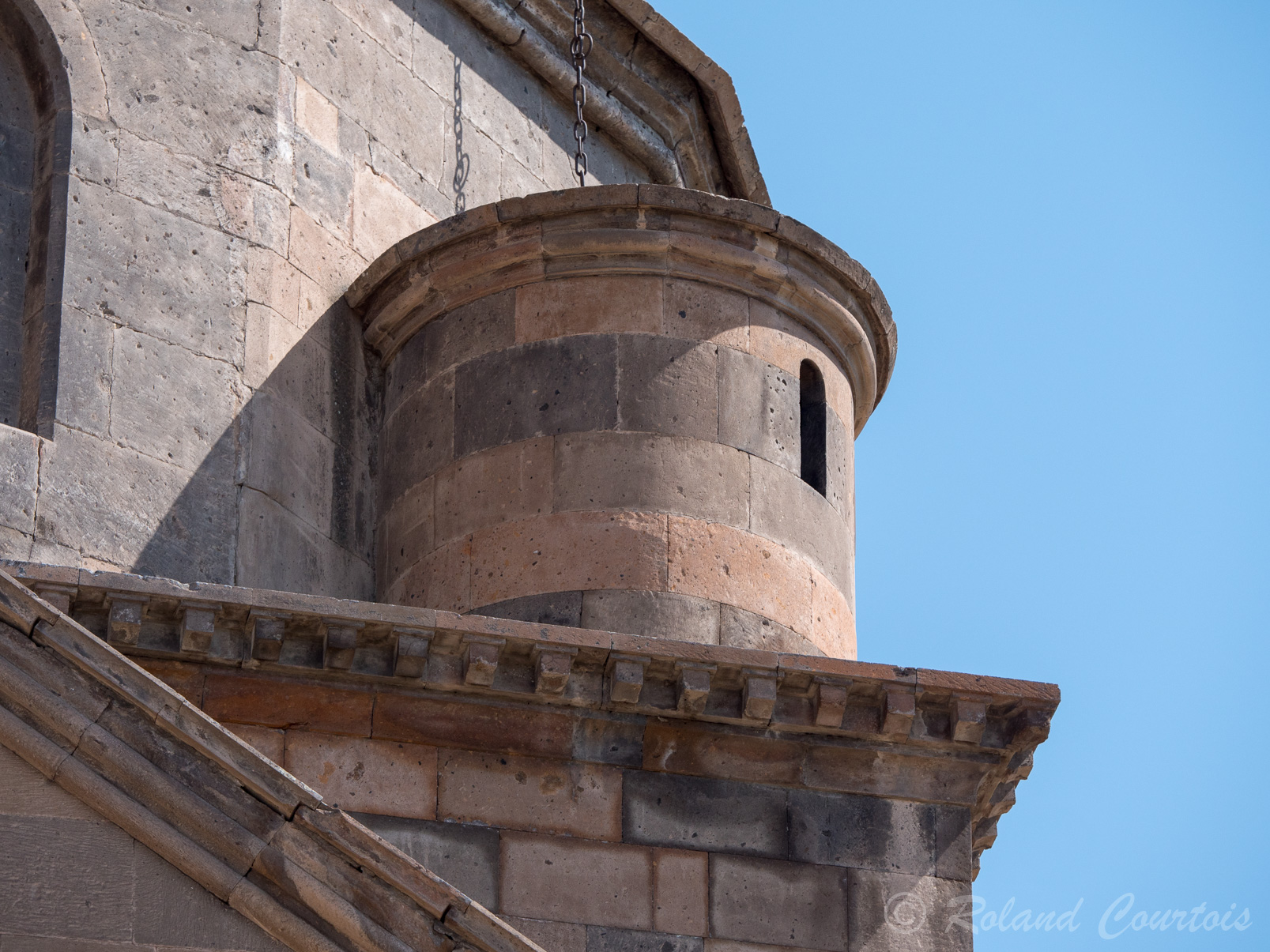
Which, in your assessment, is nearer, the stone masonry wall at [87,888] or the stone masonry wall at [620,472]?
the stone masonry wall at [87,888]

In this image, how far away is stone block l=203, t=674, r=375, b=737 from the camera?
9.87 m

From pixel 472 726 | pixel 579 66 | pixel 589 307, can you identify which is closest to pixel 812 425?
pixel 589 307

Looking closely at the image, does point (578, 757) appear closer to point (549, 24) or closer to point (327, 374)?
point (327, 374)

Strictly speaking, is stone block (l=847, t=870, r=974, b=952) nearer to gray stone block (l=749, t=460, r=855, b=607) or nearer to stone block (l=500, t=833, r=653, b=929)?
stone block (l=500, t=833, r=653, b=929)

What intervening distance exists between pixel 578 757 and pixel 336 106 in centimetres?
436

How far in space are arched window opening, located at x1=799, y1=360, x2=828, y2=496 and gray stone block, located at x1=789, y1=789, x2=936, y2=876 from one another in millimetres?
1980

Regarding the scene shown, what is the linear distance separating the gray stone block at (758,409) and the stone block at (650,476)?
0.59 ft

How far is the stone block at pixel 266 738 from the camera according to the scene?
9.81 metres

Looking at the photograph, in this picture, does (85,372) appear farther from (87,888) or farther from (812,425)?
(87,888)

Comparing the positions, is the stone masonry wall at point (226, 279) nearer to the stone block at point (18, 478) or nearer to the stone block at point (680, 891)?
the stone block at point (18, 478)

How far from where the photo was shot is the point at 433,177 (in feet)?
43.4

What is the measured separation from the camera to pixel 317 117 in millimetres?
12484

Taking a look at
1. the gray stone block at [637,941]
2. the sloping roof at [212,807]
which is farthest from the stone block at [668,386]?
the sloping roof at [212,807]

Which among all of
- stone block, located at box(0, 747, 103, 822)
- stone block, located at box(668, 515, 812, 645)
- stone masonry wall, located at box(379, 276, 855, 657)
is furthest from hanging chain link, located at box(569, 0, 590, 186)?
stone block, located at box(0, 747, 103, 822)
